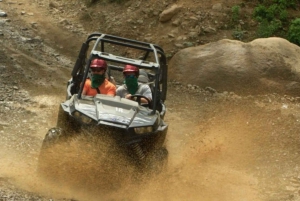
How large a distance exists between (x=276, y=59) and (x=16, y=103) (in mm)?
5838

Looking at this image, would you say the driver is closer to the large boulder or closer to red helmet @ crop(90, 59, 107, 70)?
red helmet @ crop(90, 59, 107, 70)

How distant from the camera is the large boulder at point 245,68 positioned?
1181 centimetres

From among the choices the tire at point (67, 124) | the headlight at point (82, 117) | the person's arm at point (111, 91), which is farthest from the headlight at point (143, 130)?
the person's arm at point (111, 91)

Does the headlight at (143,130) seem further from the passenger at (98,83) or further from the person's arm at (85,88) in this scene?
the person's arm at (85,88)

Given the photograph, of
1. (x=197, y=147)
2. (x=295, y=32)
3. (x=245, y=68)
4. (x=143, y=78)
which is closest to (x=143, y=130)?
(x=143, y=78)

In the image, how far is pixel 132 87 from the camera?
7762mm

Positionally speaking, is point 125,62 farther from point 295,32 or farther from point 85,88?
point 295,32

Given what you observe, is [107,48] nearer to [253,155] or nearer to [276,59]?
[276,59]

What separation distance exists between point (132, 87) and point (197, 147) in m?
1.94

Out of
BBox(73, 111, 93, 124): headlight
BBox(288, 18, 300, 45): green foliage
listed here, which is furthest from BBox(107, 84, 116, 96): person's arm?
BBox(288, 18, 300, 45): green foliage

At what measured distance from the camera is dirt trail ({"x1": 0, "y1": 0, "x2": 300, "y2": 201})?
22.9ft

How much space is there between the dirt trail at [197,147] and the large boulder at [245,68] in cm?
29

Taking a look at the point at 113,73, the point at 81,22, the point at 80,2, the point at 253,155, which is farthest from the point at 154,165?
the point at 80,2

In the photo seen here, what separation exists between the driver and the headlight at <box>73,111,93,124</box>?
998 mm
